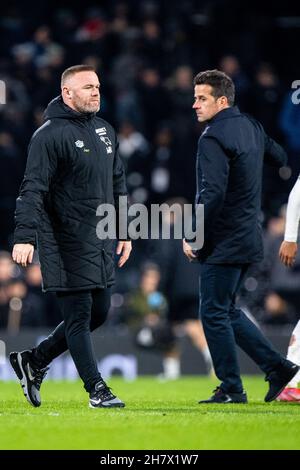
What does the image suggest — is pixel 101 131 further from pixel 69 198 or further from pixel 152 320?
pixel 152 320

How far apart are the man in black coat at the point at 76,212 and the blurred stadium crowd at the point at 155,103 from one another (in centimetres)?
722

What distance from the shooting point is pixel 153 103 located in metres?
17.8

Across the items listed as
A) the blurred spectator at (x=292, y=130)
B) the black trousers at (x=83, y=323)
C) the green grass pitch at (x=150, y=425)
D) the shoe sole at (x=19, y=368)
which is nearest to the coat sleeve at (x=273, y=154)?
the black trousers at (x=83, y=323)

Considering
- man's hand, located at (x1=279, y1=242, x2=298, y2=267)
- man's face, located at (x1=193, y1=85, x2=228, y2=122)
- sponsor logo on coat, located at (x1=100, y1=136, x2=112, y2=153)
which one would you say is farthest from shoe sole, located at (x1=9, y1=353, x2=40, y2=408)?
man's face, located at (x1=193, y1=85, x2=228, y2=122)

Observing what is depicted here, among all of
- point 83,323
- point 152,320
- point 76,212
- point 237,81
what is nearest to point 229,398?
point 83,323

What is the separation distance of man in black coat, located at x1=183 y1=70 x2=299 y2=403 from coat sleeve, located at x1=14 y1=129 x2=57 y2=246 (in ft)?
3.58

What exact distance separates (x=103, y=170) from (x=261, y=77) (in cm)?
937

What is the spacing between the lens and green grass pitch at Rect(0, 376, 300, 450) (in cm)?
677

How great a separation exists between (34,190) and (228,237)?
1.48 m

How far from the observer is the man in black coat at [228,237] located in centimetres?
873

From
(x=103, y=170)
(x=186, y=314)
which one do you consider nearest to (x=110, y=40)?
(x=186, y=314)

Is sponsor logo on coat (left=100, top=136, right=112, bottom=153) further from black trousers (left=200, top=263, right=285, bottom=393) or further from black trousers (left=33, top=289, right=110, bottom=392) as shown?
black trousers (left=200, top=263, right=285, bottom=393)

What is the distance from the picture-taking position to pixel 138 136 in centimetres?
1747
